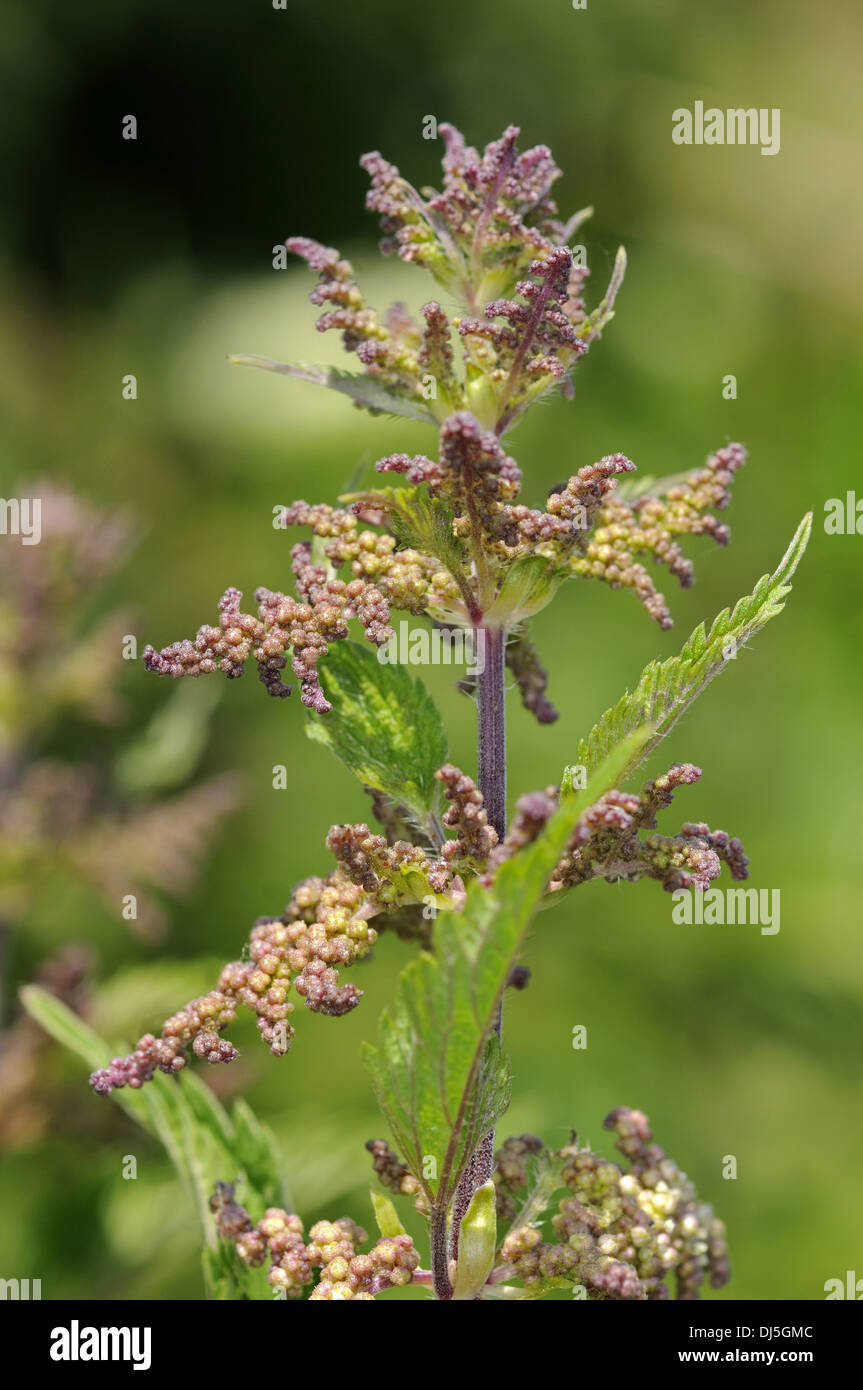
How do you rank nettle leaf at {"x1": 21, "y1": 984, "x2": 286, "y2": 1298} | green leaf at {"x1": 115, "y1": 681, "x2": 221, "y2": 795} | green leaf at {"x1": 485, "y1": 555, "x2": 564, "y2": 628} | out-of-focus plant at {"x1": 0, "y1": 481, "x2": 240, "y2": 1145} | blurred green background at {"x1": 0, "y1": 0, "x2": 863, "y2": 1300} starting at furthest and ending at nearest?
blurred green background at {"x1": 0, "y1": 0, "x2": 863, "y2": 1300}, green leaf at {"x1": 115, "y1": 681, "x2": 221, "y2": 795}, out-of-focus plant at {"x1": 0, "y1": 481, "x2": 240, "y2": 1145}, nettle leaf at {"x1": 21, "y1": 984, "x2": 286, "y2": 1298}, green leaf at {"x1": 485, "y1": 555, "x2": 564, "y2": 628}

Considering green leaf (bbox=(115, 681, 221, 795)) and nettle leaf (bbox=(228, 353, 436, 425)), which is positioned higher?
nettle leaf (bbox=(228, 353, 436, 425))

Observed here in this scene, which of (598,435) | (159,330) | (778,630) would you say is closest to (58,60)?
(159,330)

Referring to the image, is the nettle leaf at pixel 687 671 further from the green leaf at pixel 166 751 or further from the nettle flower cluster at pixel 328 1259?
the green leaf at pixel 166 751

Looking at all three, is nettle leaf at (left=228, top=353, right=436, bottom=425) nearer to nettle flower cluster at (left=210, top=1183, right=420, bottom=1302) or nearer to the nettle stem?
the nettle stem

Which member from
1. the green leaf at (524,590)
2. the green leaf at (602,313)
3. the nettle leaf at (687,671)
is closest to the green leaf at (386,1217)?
the nettle leaf at (687,671)

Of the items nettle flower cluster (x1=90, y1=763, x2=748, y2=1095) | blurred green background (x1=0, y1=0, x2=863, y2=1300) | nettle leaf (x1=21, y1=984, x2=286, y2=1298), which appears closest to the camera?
nettle flower cluster (x1=90, y1=763, x2=748, y2=1095)

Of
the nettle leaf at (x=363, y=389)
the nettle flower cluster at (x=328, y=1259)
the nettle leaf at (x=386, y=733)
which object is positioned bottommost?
the nettle flower cluster at (x=328, y=1259)

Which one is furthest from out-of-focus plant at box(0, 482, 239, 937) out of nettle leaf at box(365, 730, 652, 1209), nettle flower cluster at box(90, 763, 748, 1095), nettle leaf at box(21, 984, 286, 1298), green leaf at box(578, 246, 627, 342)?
green leaf at box(578, 246, 627, 342)

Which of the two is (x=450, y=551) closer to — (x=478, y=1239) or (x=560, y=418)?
(x=478, y=1239)
